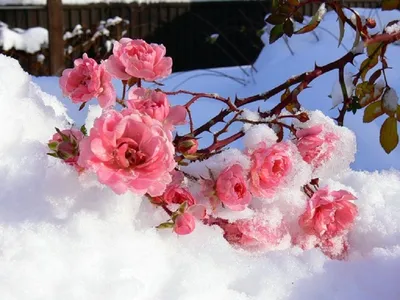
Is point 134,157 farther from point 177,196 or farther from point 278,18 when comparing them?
point 278,18

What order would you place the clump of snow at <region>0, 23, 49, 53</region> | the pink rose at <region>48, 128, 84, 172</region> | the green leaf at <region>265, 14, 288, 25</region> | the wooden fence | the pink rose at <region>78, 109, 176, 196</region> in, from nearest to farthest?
the pink rose at <region>78, 109, 176, 196</region> < the pink rose at <region>48, 128, 84, 172</region> < the green leaf at <region>265, 14, 288, 25</region> < the clump of snow at <region>0, 23, 49, 53</region> < the wooden fence

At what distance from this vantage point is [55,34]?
4.88 meters

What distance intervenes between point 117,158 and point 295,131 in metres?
0.35

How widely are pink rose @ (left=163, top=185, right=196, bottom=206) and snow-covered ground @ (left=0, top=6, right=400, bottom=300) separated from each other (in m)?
0.03

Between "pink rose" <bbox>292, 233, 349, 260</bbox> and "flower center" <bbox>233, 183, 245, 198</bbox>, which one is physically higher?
"flower center" <bbox>233, 183, 245, 198</bbox>

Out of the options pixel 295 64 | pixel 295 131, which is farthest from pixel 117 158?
pixel 295 64

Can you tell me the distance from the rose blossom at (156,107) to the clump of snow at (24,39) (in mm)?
6257

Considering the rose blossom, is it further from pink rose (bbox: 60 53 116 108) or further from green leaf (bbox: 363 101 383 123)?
green leaf (bbox: 363 101 383 123)

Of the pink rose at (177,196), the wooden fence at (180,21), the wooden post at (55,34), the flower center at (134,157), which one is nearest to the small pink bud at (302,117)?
the pink rose at (177,196)

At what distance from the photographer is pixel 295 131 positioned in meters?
1.03

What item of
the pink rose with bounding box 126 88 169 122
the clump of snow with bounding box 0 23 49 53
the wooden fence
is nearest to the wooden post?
the clump of snow with bounding box 0 23 49 53

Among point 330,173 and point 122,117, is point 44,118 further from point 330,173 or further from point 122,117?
point 330,173

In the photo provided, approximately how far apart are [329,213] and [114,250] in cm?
37

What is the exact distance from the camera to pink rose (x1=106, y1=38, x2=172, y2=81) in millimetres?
970
